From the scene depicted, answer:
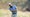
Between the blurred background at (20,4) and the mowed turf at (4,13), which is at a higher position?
the blurred background at (20,4)

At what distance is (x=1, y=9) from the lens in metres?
1.18

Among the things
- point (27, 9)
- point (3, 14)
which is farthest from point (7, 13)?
point (27, 9)

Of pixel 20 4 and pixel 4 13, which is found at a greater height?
pixel 20 4

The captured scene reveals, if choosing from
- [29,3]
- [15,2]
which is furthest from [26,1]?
[15,2]

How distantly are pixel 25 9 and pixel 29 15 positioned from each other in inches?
5.1

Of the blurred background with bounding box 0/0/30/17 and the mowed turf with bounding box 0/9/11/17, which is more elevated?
the blurred background with bounding box 0/0/30/17

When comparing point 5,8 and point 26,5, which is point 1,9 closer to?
point 5,8

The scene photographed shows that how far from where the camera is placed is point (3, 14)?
118cm

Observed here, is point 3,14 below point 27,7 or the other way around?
below

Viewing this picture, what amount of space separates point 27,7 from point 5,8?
0.35 meters

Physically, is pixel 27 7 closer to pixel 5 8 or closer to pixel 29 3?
pixel 29 3

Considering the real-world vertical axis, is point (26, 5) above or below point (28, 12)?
above

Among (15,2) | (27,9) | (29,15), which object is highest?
(15,2)

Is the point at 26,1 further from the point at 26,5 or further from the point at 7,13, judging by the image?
the point at 7,13
